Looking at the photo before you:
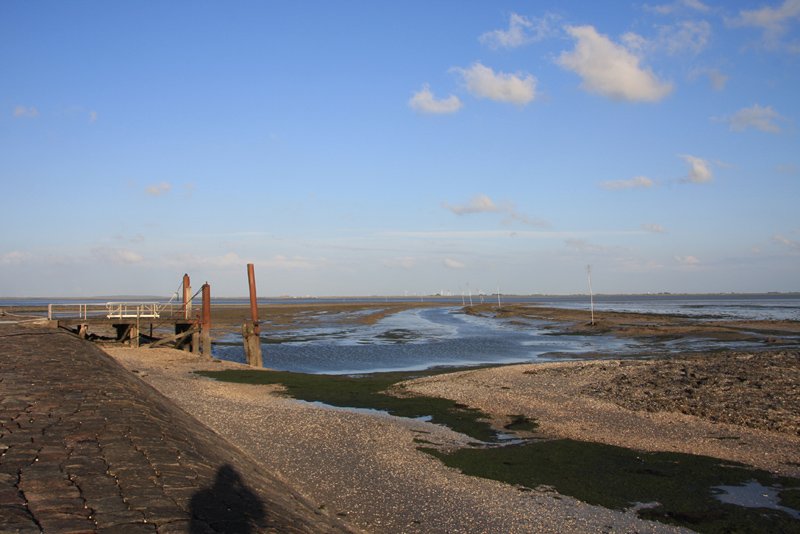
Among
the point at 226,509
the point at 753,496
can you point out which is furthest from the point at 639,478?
the point at 226,509

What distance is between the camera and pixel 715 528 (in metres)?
9.67

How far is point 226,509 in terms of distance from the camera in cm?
744

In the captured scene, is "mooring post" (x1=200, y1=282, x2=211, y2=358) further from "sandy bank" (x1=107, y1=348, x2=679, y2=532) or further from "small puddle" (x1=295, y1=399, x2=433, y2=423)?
"small puddle" (x1=295, y1=399, x2=433, y2=423)

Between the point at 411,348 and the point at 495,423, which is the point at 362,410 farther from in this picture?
the point at 411,348

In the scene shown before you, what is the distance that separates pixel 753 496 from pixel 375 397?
42.4 feet

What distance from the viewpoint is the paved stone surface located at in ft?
20.6

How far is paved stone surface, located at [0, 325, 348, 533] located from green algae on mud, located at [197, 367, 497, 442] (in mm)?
6777

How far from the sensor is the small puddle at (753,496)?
10.5 meters

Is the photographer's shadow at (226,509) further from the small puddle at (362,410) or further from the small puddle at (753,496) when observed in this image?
the small puddle at (362,410)

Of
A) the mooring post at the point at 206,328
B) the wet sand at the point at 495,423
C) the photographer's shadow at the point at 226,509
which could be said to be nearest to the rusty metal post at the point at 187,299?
the mooring post at the point at 206,328

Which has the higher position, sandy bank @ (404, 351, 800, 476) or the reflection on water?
sandy bank @ (404, 351, 800, 476)

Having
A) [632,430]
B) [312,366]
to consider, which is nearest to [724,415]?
[632,430]

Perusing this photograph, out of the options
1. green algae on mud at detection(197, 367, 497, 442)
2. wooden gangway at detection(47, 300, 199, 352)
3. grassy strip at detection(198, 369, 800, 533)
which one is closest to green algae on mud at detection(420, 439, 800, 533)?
grassy strip at detection(198, 369, 800, 533)

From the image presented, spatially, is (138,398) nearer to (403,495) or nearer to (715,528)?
(403,495)
